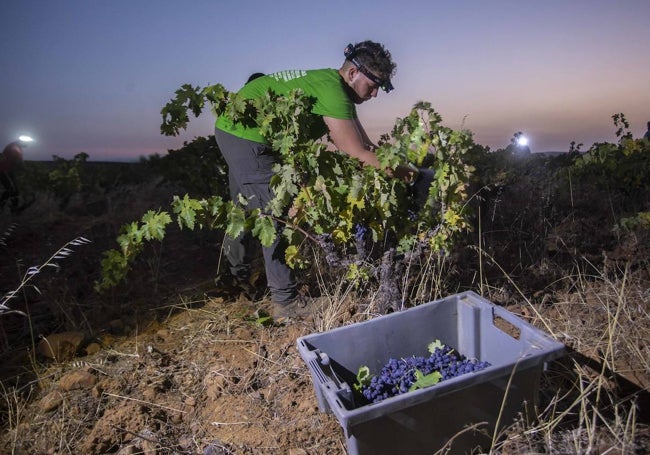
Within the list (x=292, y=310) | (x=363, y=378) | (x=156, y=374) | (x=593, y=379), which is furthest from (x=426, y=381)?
(x=156, y=374)

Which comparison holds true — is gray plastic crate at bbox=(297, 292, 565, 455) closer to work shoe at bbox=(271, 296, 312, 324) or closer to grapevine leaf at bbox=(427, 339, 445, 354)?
grapevine leaf at bbox=(427, 339, 445, 354)

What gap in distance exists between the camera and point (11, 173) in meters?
7.40

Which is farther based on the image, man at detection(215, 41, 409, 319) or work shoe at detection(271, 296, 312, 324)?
work shoe at detection(271, 296, 312, 324)

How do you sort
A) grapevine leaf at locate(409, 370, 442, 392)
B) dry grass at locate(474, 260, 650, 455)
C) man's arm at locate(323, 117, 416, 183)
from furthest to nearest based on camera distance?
man's arm at locate(323, 117, 416, 183) → grapevine leaf at locate(409, 370, 442, 392) → dry grass at locate(474, 260, 650, 455)

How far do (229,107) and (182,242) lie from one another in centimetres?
289

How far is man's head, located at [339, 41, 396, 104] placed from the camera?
275 cm

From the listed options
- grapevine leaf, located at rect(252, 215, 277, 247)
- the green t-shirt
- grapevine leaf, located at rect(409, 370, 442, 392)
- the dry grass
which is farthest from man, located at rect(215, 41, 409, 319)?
the dry grass

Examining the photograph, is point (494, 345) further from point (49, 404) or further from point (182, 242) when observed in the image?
point (182, 242)

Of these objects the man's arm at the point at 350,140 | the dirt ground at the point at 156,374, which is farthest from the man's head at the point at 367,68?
the dirt ground at the point at 156,374

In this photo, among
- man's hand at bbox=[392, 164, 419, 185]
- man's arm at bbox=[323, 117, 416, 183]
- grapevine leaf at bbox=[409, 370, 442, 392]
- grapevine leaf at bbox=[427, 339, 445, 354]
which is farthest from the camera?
man's arm at bbox=[323, 117, 416, 183]

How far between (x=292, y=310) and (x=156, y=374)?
0.93 metres

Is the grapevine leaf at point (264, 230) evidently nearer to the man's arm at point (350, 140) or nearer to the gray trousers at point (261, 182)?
the gray trousers at point (261, 182)

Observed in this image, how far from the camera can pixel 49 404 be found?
2275 mm

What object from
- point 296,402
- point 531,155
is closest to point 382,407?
point 296,402
